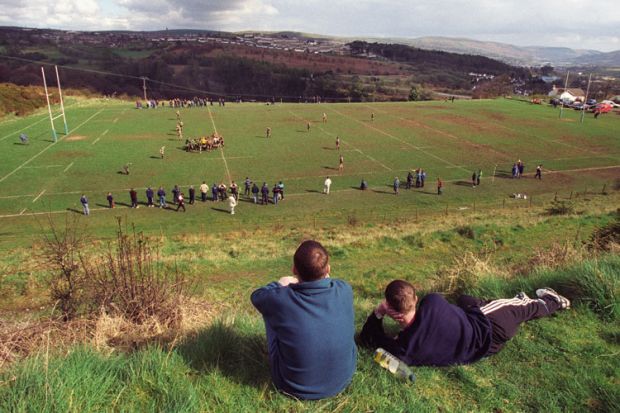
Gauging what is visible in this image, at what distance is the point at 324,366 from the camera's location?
383cm

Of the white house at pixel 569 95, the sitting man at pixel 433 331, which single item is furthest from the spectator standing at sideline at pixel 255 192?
the white house at pixel 569 95

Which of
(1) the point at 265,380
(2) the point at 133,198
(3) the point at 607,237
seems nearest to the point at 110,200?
(2) the point at 133,198

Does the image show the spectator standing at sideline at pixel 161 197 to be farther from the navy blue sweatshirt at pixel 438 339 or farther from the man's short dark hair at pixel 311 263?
the man's short dark hair at pixel 311 263

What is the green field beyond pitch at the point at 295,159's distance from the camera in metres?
23.9

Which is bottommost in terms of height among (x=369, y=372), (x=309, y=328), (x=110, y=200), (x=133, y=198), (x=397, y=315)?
(x=110, y=200)

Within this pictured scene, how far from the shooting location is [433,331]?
4.46m

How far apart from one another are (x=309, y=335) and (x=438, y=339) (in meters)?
1.58

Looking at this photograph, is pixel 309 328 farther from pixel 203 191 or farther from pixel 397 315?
pixel 203 191

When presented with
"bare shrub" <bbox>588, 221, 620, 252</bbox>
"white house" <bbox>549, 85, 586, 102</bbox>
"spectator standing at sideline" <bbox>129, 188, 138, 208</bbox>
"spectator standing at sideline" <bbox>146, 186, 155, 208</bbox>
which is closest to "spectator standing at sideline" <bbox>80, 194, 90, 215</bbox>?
"spectator standing at sideline" <bbox>129, 188, 138, 208</bbox>

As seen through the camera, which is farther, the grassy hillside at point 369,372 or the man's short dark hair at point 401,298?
the man's short dark hair at point 401,298

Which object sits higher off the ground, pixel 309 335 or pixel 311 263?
pixel 311 263

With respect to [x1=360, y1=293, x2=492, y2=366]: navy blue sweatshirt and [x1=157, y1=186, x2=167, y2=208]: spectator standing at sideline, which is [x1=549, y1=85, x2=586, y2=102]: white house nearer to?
[x1=157, y1=186, x2=167, y2=208]: spectator standing at sideline

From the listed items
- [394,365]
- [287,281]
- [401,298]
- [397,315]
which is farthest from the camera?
[397,315]

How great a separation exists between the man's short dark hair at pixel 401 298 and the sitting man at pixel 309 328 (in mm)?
685
